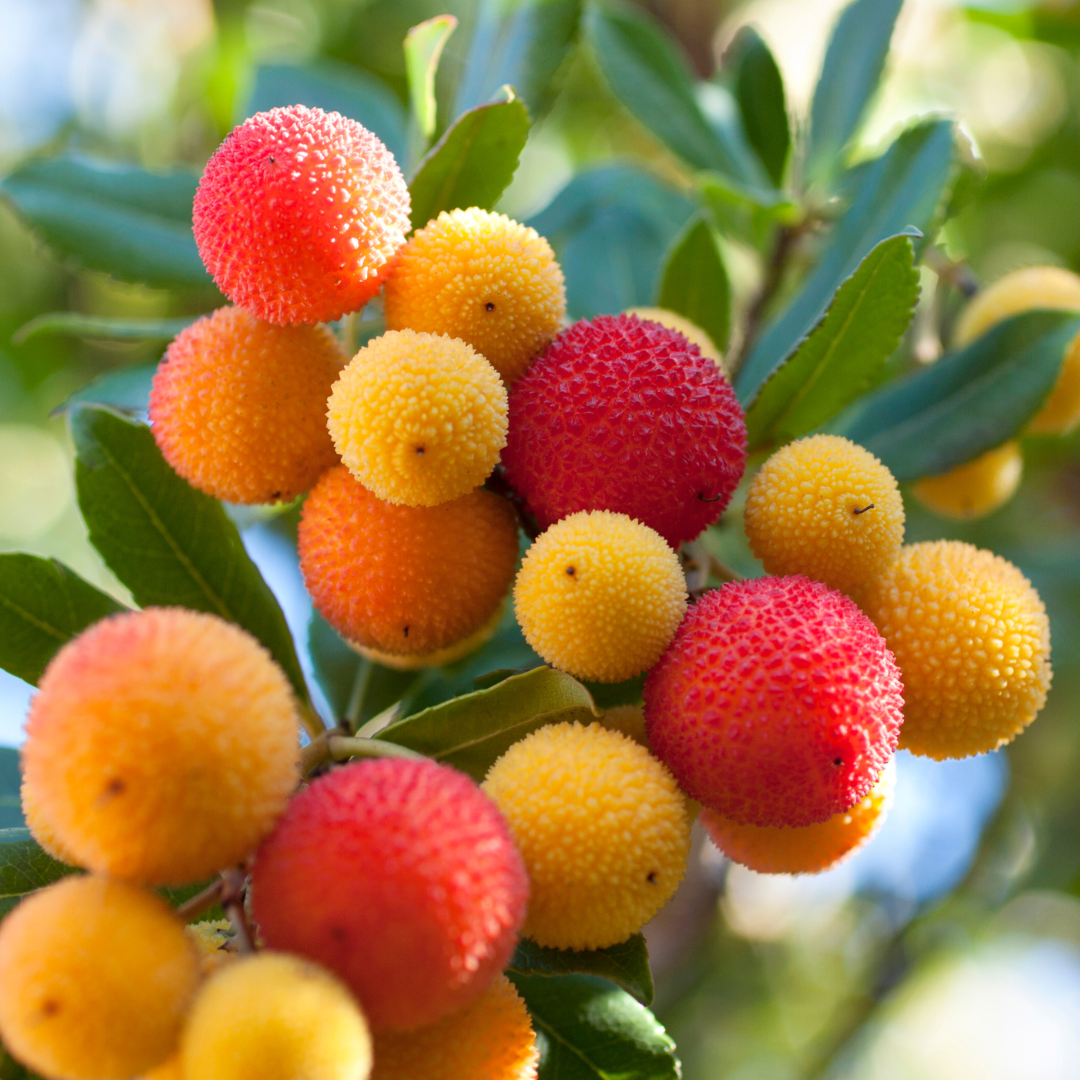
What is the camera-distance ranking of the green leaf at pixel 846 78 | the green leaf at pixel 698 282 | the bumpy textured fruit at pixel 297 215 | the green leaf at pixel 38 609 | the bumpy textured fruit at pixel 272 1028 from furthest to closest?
the green leaf at pixel 846 78, the green leaf at pixel 698 282, the green leaf at pixel 38 609, the bumpy textured fruit at pixel 297 215, the bumpy textured fruit at pixel 272 1028

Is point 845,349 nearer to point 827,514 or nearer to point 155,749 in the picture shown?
point 827,514

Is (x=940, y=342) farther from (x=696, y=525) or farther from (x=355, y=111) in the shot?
(x=355, y=111)

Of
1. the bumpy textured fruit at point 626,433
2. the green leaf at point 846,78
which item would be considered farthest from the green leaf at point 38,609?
the green leaf at point 846,78

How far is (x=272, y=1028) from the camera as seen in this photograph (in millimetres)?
583

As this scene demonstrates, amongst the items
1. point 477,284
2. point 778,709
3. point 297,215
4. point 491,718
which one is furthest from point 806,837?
point 297,215

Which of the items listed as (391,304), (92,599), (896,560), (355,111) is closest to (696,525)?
(896,560)

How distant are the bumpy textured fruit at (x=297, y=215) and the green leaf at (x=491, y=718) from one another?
0.35 m

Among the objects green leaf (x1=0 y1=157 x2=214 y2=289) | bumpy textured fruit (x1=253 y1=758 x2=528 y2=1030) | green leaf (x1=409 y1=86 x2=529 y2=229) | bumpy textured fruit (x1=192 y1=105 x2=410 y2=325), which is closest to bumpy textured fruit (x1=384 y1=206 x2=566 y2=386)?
bumpy textured fruit (x1=192 y1=105 x2=410 y2=325)

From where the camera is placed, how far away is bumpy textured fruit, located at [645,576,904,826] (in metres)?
0.78

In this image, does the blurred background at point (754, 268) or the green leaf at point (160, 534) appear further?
the blurred background at point (754, 268)

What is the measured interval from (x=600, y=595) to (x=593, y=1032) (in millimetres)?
388

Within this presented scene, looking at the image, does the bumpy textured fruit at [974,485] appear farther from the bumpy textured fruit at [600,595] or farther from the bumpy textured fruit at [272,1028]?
the bumpy textured fruit at [272,1028]

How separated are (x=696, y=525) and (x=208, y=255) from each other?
480 millimetres

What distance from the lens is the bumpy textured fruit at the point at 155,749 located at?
0.63 m
